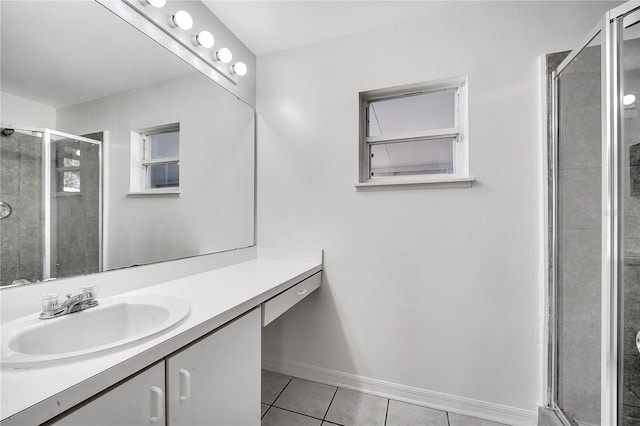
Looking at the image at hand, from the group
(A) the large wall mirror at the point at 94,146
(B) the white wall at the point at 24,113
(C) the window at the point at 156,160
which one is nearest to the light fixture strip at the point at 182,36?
(A) the large wall mirror at the point at 94,146

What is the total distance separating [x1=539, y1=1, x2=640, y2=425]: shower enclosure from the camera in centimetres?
96

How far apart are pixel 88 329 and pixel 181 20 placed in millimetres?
1404

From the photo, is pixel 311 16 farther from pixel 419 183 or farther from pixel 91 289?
pixel 91 289

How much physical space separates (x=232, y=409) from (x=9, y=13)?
1474 millimetres

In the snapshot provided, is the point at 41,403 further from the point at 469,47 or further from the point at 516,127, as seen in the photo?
the point at 469,47

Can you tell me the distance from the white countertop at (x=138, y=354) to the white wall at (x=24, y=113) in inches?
27.3

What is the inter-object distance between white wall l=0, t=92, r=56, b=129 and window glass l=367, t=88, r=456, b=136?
1.52m

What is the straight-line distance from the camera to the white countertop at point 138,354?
481 mm

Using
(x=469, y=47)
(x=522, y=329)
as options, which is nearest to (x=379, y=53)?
(x=469, y=47)

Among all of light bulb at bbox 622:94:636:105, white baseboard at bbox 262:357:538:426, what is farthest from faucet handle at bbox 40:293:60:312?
light bulb at bbox 622:94:636:105

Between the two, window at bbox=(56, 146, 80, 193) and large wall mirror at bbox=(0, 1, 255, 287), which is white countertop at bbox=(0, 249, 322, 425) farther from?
window at bbox=(56, 146, 80, 193)

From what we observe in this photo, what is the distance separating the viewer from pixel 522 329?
1376 millimetres

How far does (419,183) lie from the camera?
1515 millimetres

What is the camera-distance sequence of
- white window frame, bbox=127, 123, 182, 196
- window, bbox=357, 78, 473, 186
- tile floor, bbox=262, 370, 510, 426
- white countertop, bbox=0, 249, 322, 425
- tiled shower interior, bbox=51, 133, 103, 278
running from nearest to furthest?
white countertop, bbox=0, 249, 322, 425
tiled shower interior, bbox=51, 133, 103, 278
white window frame, bbox=127, 123, 182, 196
tile floor, bbox=262, 370, 510, 426
window, bbox=357, 78, 473, 186
